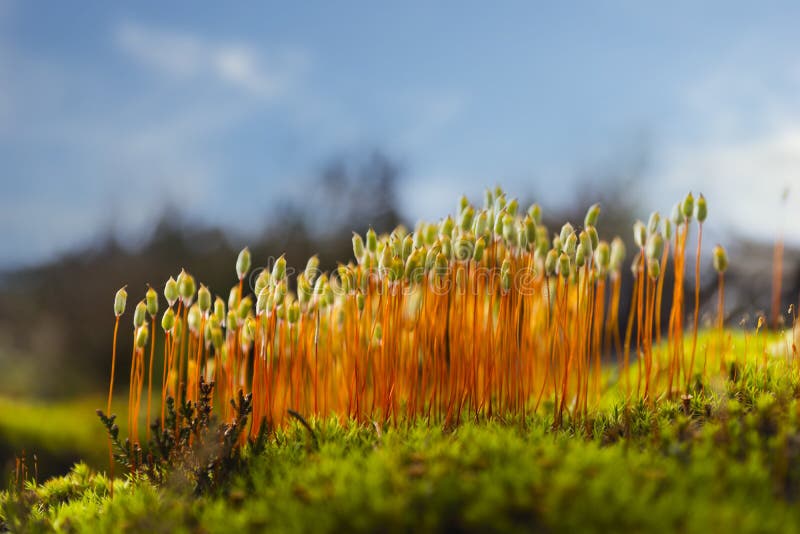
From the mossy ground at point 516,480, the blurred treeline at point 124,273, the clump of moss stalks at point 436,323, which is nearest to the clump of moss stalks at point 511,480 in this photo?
the mossy ground at point 516,480

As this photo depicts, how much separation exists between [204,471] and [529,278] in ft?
4.91

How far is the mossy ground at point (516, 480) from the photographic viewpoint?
1577mm

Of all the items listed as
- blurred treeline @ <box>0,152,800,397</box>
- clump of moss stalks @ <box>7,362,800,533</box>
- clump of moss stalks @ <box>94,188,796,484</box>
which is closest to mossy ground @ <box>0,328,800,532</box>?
clump of moss stalks @ <box>7,362,800,533</box>

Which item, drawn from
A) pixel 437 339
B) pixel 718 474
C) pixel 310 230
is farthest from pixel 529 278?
pixel 310 230

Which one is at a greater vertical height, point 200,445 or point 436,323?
point 436,323

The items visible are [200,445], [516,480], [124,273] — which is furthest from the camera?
[124,273]

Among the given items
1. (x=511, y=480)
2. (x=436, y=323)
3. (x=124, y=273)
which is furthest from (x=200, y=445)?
(x=124, y=273)

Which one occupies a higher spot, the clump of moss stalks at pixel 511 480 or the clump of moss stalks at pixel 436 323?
the clump of moss stalks at pixel 436 323

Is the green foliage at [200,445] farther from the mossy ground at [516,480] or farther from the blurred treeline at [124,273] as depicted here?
the blurred treeline at [124,273]

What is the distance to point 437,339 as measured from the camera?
8.29ft

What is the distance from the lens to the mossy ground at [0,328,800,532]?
1.58 m

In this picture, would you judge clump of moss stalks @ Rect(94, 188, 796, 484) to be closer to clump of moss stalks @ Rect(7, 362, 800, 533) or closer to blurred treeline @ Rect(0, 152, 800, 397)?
clump of moss stalks @ Rect(7, 362, 800, 533)

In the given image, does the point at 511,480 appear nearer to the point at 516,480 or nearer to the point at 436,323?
the point at 516,480

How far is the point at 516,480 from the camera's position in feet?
5.58
